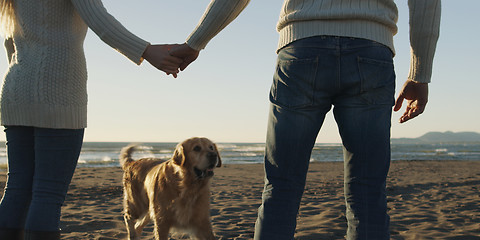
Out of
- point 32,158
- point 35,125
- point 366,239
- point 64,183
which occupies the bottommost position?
point 366,239

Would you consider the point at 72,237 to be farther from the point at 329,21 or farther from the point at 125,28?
→ the point at 329,21

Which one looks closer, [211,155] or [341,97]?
[341,97]

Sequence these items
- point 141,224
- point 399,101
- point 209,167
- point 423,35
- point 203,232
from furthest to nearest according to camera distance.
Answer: point 141,224 → point 209,167 → point 203,232 → point 399,101 → point 423,35

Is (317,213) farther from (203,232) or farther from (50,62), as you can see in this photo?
(50,62)

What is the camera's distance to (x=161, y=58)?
7.25 feet

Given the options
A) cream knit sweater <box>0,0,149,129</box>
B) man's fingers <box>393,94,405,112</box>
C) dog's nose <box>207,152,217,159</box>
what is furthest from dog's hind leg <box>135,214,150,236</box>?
man's fingers <box>393,94,405,112</box>

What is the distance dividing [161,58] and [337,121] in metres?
1.06

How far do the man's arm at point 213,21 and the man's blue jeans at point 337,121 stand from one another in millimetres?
346

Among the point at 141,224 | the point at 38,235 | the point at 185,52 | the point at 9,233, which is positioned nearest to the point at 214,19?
the point at 185,52

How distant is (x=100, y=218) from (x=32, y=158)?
3682mm

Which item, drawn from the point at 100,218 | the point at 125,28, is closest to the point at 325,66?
the point at 125,28

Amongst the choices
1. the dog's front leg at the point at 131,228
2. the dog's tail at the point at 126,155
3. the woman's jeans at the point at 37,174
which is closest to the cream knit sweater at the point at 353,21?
the woman's jeans at the point at 37,174

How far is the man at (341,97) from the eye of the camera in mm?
1592

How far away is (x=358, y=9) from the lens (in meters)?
1.61
